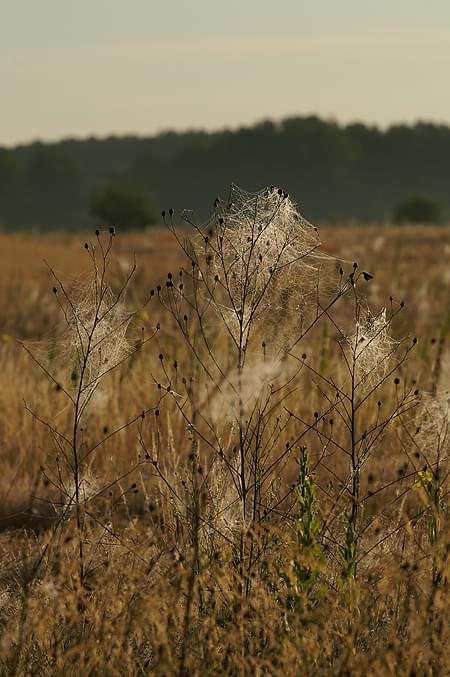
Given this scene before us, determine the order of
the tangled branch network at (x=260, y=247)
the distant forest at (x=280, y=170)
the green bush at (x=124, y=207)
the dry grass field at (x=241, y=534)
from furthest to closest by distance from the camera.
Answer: the distant forest at (x=280, y=170)
the green bush at (x=124, y=207)
the tangled branch network at (x=260, y=247)
the dry grass field at (x=241, y=534)

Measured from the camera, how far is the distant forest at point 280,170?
100m

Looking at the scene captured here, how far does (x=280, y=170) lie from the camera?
108375 mm

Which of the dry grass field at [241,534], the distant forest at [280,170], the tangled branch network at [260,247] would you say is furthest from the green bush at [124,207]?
the tangled branch network at [260,247]

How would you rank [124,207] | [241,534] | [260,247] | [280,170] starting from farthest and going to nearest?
[280,170] < [124,207] < [260,247] < [241,534]

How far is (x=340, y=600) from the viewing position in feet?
10.6

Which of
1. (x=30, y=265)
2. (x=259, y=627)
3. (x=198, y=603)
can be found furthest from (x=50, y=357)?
(x=30, y=265)

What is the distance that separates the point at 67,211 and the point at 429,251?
80321 millimetres

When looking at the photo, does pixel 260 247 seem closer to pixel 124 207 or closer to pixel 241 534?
pixel 241 534

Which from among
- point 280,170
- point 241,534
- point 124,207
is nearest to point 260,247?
point 241,534

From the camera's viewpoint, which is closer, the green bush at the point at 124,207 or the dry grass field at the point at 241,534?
the dry grass field at the point at 241,534

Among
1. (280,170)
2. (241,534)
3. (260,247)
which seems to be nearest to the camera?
(241,534)

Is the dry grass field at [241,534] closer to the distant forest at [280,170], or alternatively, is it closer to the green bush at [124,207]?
the green bush at [124,207]

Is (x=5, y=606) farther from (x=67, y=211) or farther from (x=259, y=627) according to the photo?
(x=67, y=211)

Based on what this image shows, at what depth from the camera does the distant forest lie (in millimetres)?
100312
